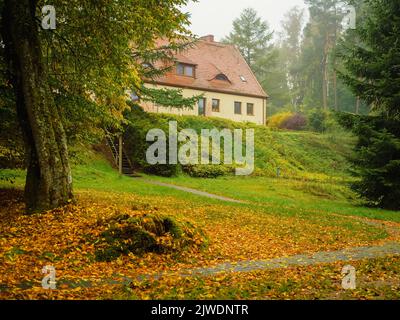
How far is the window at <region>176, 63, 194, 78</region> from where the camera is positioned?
39.8m

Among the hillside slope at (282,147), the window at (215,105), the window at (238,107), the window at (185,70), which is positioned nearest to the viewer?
the hillside slope at (282,147)

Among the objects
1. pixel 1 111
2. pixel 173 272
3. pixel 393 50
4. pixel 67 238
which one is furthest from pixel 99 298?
pixel 393 50

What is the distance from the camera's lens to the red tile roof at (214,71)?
130 feet

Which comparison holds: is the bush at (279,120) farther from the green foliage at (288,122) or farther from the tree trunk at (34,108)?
the tree trunk at (34,108)

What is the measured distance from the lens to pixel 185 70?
132ft

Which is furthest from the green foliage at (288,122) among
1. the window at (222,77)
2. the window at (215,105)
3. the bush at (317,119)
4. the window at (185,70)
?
the window at (185,70)

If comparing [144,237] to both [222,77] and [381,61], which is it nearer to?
[381,61]

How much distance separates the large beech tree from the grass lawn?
113 cm

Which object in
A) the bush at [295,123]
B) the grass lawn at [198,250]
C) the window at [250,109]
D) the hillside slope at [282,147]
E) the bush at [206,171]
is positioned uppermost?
the window at [250,109]

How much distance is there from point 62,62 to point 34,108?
9.50ft

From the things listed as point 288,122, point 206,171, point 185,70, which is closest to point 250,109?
point 288,122

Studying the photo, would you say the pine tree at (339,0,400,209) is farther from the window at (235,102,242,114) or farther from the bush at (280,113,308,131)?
the bush at (280,113,308,131)

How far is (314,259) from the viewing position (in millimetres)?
9656

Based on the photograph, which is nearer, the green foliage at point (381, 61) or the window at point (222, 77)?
the green foliage at point (381, 61)
